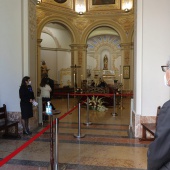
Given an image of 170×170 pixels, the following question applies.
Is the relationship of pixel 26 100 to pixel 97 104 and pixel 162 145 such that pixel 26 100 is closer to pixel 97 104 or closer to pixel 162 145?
pixel 162 145

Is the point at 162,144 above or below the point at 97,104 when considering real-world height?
above

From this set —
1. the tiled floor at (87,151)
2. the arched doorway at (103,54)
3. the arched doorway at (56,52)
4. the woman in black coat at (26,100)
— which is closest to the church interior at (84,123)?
the tiled floor at (87,151)

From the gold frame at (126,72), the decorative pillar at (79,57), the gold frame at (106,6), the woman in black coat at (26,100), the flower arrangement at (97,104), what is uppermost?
the gold frame at (106,6)

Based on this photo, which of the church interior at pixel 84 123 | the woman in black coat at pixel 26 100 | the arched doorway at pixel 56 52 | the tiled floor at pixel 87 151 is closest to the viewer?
the tiled floor at pixel 87 151

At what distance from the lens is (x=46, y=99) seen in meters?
8.91

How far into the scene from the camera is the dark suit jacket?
151cm

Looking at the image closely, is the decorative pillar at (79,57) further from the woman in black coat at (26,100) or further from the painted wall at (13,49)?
the woman in black coat at (26,100)

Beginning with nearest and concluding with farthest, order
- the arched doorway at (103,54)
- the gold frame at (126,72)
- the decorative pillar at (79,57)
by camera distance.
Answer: the gold frame at (126,72)
the decorative pillar at (79,57)
the arched doorway at (103,54)

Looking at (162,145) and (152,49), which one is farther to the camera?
(152,49)

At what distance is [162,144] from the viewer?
5.03 feet

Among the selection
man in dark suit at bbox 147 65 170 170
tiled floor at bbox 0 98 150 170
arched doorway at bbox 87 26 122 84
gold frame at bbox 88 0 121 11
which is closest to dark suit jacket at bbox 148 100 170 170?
man in dark suit at bbox 147 65 170 170

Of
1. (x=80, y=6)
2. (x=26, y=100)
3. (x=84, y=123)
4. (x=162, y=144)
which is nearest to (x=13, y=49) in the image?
(x=26, y=100)

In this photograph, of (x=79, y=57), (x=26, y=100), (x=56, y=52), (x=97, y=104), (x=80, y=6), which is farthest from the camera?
(x=56, y=52)

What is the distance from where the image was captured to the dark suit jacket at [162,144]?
4.97 ft
